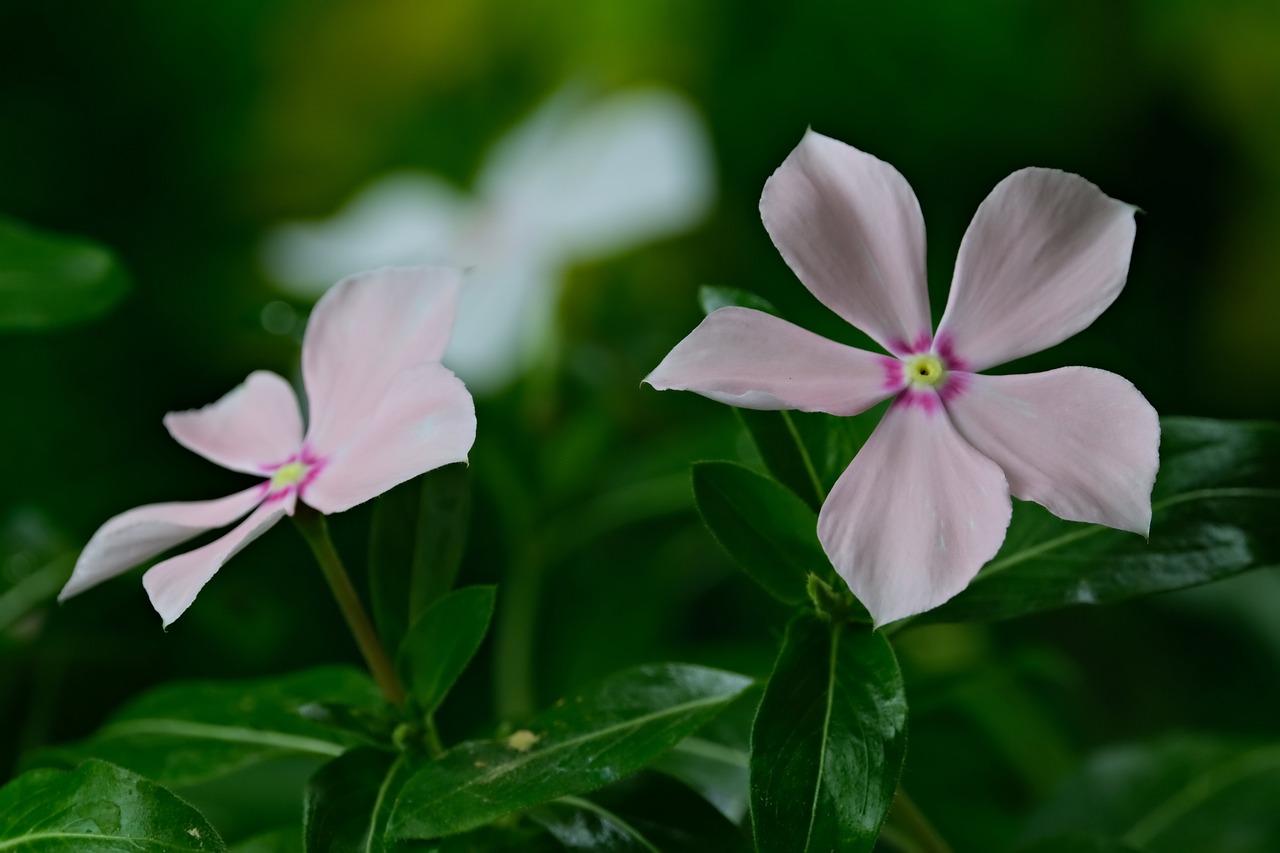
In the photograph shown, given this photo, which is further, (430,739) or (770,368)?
(430,739)

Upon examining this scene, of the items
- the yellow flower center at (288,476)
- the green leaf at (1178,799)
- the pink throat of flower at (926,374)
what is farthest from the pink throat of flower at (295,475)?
the green leaf at (1178,799)

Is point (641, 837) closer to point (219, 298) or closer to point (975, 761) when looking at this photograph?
point (975, 761)

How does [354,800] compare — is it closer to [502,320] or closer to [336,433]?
[336,433]

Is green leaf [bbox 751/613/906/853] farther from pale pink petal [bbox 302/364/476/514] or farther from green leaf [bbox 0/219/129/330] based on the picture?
green leaf [bbox 0/219/129/330]

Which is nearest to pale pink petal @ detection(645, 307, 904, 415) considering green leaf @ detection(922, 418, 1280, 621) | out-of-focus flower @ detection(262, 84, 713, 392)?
green leaf @ detection(922, 418, 1280, 621)

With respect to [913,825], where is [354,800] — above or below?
above

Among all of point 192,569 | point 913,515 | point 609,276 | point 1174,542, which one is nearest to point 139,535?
point 192,569

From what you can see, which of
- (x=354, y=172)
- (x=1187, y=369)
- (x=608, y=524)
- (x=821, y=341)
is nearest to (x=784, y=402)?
(x=821, y=341)
